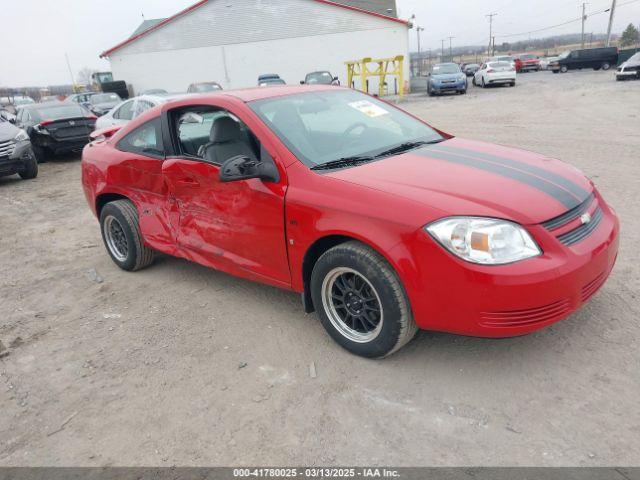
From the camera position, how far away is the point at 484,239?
8.32 ft

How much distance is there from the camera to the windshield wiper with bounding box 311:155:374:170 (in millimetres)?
3162

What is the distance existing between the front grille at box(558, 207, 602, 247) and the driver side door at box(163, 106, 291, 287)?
166 cm

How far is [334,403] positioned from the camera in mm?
2756

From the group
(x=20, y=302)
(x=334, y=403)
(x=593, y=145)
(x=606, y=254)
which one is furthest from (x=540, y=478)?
(x=593, y=145)

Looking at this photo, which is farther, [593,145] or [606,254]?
[593,145]

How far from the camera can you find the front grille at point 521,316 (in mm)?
2531

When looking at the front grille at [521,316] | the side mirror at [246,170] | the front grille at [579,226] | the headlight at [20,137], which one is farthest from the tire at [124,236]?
the headlight at [20,137]

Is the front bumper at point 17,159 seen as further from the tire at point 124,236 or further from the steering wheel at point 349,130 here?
the steering wheel at point 349,130

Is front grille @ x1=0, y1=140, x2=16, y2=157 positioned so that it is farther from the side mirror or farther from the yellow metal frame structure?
the yellow metal frame structure

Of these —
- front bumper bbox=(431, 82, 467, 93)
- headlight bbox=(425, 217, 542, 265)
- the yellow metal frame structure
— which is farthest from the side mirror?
the yellow metal frame structure

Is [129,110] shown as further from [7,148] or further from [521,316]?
[521,316]

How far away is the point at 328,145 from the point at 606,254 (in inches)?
72.7

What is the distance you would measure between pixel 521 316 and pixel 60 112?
13.7 metres

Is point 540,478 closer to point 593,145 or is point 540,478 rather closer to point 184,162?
point 184,162
